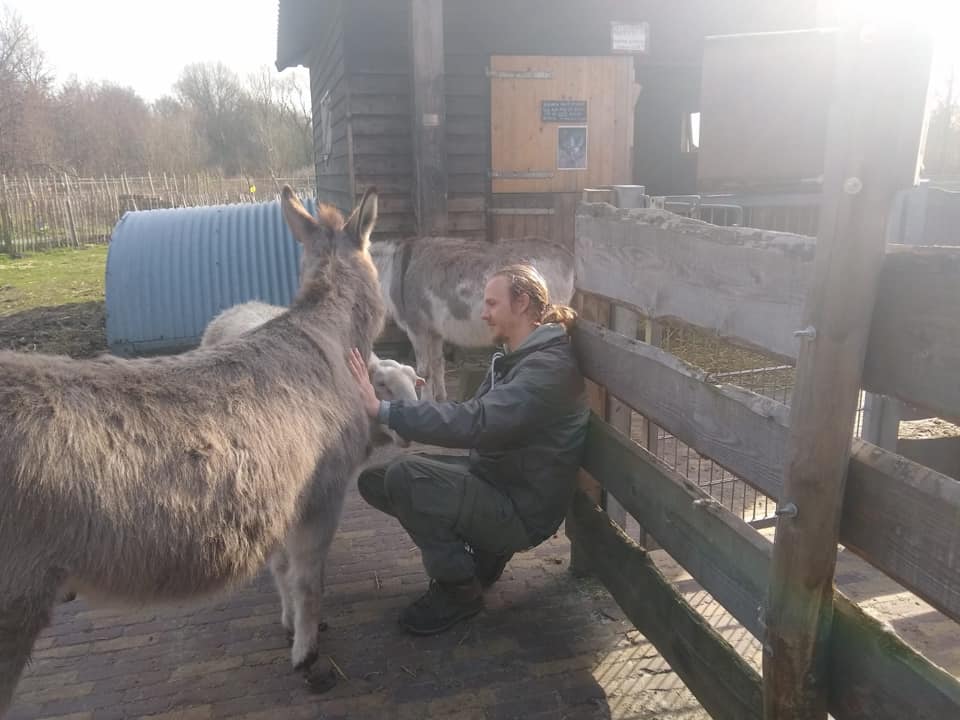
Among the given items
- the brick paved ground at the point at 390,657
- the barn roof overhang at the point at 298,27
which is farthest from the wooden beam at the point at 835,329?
the barn roof overhang at the point at 298,27

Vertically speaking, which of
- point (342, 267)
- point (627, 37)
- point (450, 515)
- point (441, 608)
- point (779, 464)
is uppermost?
point (627, 37)

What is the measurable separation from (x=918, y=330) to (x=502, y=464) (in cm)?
193

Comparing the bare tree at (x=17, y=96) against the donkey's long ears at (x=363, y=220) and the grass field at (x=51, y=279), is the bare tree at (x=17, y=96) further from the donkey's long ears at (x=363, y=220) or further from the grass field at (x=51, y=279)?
the donkey's long ears at (x=363, y=220)

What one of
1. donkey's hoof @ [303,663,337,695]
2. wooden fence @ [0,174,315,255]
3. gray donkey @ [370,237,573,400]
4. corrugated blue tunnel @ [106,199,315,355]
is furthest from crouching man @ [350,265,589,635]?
wooden fence @ [0,174,315,255]

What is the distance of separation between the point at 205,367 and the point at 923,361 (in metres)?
2.26

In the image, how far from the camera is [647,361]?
2611 mm

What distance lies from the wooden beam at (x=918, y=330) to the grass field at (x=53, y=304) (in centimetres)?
870

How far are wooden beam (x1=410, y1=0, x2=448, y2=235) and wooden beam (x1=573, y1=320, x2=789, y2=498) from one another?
5.35m

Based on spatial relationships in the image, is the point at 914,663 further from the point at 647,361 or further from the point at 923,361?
the point at 647,361

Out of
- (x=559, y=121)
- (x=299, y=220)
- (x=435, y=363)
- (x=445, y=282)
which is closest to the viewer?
(x=299, y=220)

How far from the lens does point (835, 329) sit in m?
1.52

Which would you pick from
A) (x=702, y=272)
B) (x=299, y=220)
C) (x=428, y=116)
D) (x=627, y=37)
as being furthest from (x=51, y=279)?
(x=702, y=272)

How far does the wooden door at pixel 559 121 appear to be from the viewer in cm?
874

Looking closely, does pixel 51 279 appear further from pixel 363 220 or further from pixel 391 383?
pixel 363 220
